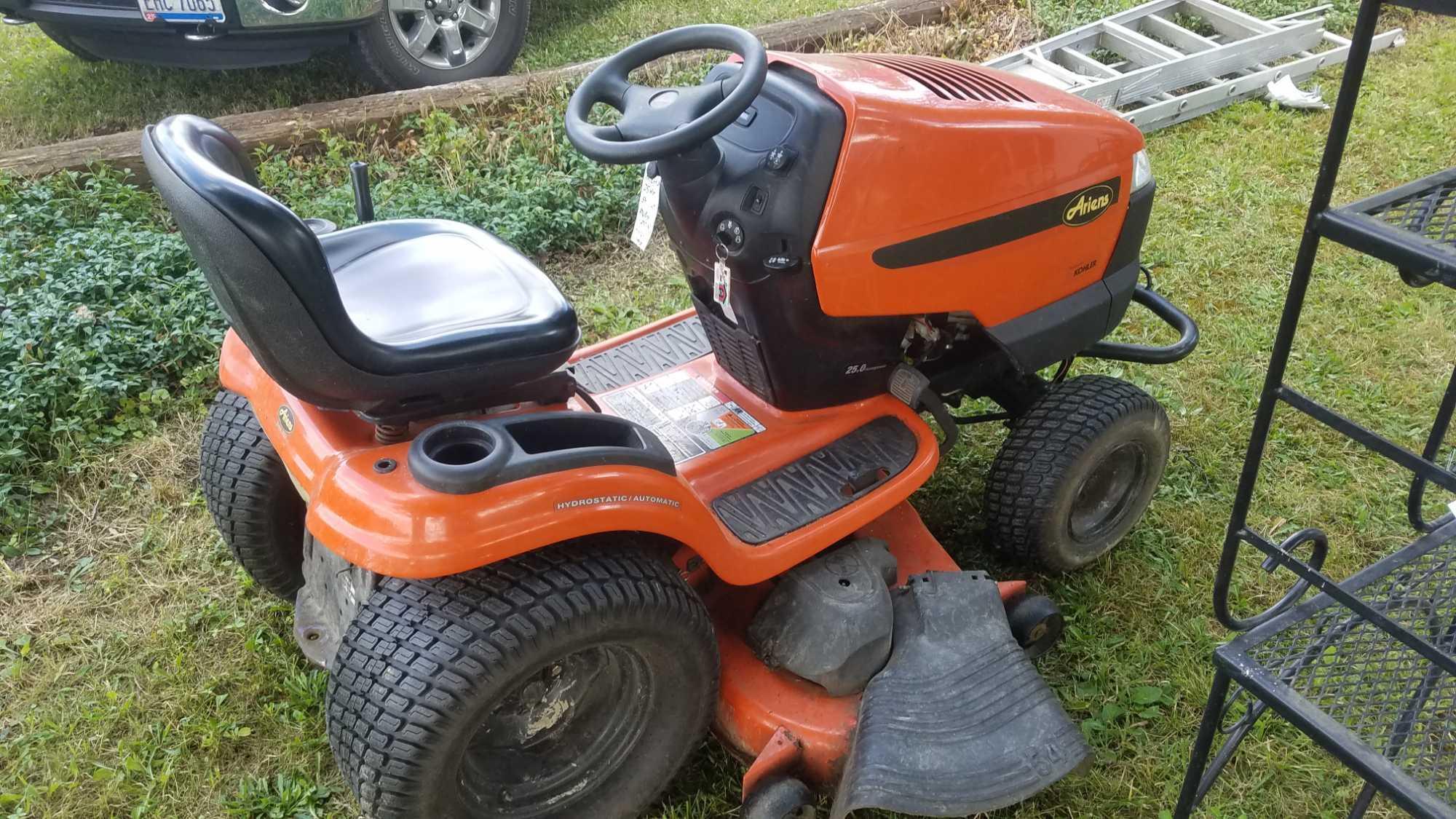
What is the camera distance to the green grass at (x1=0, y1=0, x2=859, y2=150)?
4.70 meters

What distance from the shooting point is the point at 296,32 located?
4359 mm

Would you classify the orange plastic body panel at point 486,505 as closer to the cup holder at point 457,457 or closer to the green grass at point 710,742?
the cup holder at point 457,457

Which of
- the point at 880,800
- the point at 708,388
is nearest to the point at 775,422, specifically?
the point at 708,388

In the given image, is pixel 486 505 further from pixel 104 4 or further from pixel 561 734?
pixel 104 4

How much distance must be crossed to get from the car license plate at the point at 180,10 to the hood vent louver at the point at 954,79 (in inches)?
114

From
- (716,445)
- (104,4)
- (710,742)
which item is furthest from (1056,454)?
(104,4)

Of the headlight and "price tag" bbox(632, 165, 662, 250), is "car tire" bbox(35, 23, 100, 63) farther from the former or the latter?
the headlight

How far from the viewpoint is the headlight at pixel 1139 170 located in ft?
8.05

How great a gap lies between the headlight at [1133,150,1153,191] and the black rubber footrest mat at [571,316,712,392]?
3.51 feet

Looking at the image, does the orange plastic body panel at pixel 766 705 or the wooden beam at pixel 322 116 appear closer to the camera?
the orange plastic body panel at pixel 766 705

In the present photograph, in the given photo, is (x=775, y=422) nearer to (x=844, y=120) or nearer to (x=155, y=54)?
(x=844, y=120)

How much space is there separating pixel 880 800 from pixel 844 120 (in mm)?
1259

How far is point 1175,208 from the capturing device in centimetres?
433

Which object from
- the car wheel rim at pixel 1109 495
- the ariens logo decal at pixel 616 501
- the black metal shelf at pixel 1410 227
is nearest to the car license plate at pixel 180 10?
the ariens logo decal at pixel 616 501
